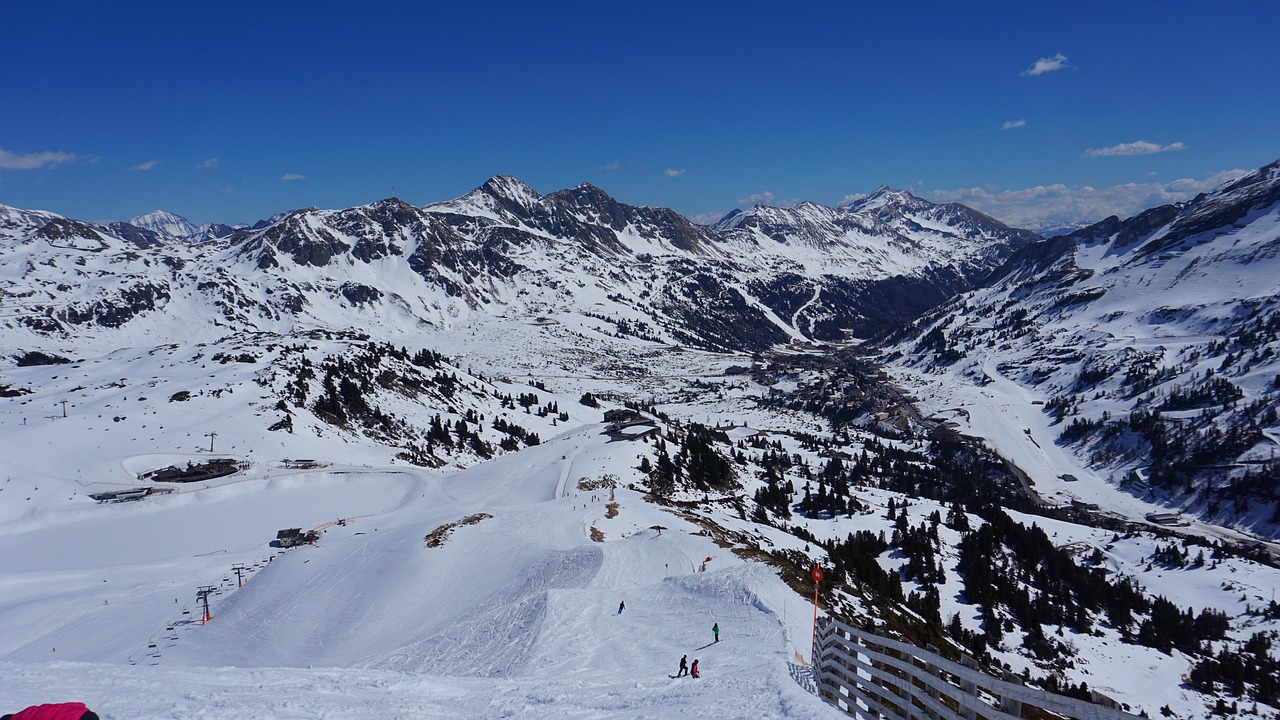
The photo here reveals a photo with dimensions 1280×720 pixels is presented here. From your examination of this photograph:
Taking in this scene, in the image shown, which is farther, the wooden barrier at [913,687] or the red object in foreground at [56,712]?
the red object in foreground at [56,712]

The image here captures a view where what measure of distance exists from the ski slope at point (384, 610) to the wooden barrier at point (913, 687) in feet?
3.27

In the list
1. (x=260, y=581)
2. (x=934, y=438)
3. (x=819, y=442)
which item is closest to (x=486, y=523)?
(x=260, y=581)

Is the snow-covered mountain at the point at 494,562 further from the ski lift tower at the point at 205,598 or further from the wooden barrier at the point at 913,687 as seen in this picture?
the wooden barrier at the point at 913,687

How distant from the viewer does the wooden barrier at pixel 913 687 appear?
26.1ft

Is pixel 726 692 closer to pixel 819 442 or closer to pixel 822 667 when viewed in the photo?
pixel 822 667

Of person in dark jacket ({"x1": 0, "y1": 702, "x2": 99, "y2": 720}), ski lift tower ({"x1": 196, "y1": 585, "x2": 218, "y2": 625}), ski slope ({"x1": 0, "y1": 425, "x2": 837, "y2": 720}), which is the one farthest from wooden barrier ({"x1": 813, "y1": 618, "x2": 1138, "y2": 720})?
ski lift tower ({"x1": 196, "y1": 585, "x2": 218, "y2": 625})

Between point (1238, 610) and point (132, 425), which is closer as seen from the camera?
point (1238, 610)

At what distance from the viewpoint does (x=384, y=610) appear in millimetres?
39250

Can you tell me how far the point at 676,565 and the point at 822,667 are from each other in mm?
28882

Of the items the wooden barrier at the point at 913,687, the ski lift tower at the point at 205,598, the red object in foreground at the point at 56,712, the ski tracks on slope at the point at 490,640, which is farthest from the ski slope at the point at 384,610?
the red object in foreground at the point at 56,712

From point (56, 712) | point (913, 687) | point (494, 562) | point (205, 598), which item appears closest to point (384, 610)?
point (494, 562)

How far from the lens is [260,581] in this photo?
4650 centimetres

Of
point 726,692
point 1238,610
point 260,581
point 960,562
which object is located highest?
point 726,692

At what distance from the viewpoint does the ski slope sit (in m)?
15.8
